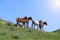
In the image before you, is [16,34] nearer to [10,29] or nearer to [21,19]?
[10,29]

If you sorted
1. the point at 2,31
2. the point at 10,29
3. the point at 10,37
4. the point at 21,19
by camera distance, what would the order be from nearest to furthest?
the point at 10,37, the point at 2,31, the point at 10,29, the point at 21,19

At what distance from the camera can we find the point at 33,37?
85.9 ft

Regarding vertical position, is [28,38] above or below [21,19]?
below

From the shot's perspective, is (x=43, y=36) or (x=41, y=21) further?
(x=41, y=21)

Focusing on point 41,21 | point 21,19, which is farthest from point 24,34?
point 41,21

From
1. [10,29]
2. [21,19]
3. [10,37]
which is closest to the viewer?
[10,37]

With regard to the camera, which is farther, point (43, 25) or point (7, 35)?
point (43, 25)

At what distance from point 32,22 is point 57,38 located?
9182 mm

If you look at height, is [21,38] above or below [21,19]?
below

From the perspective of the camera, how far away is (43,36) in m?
27.8

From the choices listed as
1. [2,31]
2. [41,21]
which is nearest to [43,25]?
[41,21]

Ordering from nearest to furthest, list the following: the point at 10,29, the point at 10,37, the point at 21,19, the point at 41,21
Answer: the point at 10,37 → the point at 10,29 → the point at 21,19 → the point at 41,21

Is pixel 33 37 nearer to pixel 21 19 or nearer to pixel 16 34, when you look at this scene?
pixel 16 34

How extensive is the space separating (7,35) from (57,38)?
606 cm
